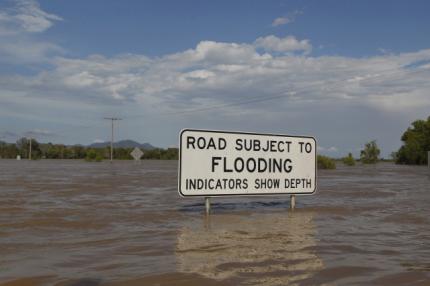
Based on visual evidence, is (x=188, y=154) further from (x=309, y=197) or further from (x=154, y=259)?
(x=309, y=197)

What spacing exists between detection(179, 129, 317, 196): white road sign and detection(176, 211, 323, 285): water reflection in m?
0.86

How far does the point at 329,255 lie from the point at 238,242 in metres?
1.39

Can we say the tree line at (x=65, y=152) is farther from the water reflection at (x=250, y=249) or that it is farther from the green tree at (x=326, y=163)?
the water reflection at (x=250, y=249)

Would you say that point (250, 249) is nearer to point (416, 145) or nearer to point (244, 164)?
point (244, 164)

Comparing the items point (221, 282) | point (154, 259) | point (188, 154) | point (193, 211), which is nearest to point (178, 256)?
point (154, 259)

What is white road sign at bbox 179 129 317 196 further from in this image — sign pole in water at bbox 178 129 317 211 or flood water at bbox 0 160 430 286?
flood water at bbox 0 160 430 286

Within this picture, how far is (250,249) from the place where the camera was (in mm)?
6359

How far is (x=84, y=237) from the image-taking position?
727 centimetres

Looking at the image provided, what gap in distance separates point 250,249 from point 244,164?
4.17 meters

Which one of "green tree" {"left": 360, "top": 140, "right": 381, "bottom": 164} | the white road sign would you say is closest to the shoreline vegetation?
"green tree" {"left": 360, "top": 140, "right": 381, "bottom": 164}

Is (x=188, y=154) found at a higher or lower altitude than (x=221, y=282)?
higher

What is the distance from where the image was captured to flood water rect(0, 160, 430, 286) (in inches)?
196

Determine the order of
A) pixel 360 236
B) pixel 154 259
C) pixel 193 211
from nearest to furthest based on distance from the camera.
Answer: pixel 154 259 < pixel 360 236 < pixel 193 211

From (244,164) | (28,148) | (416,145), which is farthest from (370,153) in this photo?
(28,148)
